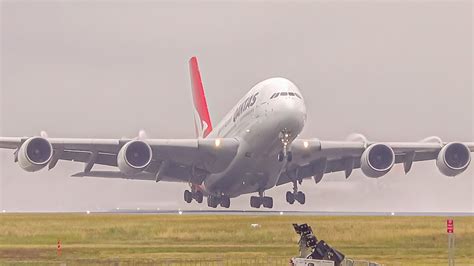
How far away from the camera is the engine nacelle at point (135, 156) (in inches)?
1881

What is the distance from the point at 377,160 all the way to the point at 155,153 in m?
11.7

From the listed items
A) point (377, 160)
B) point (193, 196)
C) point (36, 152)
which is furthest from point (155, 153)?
point (377, 160)

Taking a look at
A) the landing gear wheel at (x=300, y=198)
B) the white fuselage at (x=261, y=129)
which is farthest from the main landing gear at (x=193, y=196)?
the landing gear wheel at (x=300, y=198)

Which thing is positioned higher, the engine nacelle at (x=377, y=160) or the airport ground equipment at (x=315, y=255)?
the engine nacelle at (x=377, y=160)

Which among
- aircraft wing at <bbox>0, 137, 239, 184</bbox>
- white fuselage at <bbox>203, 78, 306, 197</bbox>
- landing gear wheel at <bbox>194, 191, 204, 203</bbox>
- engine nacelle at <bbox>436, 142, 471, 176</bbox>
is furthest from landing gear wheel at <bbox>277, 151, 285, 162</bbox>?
landing gear wheel at <bbox>194, 191, 204, 203</bbox>

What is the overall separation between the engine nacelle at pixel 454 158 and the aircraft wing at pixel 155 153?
11.6 metres

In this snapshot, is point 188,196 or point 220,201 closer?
point 220,201

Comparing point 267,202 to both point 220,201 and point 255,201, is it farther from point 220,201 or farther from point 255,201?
point 220,201

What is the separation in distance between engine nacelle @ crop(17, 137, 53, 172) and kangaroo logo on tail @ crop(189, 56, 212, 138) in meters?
21.1

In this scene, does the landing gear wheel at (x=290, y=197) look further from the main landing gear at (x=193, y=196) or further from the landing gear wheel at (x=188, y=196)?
the landing gear wheel at (x=188, y=196)

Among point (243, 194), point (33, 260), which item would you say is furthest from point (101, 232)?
point (243, 194)

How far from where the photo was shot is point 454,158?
51.0 meters

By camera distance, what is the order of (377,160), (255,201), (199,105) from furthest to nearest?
(199,105), (255,201), (377,160)

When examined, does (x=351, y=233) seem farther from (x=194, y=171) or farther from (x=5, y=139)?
(x=5, y=139)
